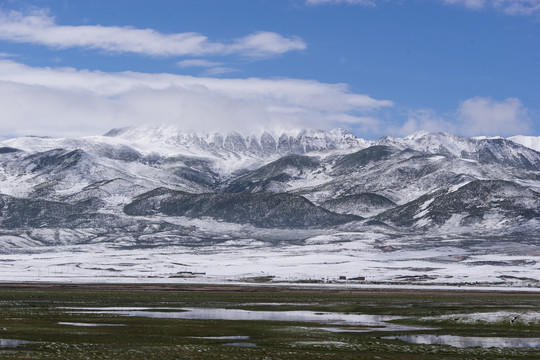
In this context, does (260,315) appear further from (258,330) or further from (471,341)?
(471,341)

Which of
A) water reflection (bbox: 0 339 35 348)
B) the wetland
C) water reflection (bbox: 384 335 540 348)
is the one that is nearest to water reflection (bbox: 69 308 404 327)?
the wetland

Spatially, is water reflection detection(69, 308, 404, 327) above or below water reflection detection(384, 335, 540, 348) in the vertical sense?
below

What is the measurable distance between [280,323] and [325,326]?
5162 mm

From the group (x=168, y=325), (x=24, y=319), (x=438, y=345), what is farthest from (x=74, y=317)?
→ (x=438, y=345)

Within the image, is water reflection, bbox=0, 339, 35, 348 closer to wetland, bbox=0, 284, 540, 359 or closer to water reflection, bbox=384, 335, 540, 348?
wetland, bbox=0, 284, 540, 359

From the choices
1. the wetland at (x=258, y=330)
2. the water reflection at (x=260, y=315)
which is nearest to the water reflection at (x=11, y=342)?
the wetland at (x=258, y=330)

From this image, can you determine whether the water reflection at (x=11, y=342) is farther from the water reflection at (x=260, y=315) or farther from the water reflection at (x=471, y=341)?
the water reflection at (x=471, y=341)

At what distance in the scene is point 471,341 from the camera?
6700 centimetres

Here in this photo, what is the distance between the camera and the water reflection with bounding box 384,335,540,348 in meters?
64.0

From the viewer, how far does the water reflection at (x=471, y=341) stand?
64.0 m

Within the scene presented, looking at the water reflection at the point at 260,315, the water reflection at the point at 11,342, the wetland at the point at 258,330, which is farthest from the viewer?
the water reflection at the point at 260,315

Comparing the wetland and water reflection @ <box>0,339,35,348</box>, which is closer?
the wetland

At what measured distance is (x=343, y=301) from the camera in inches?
4961

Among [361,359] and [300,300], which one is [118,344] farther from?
[300,300]
